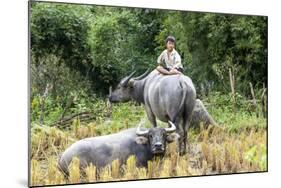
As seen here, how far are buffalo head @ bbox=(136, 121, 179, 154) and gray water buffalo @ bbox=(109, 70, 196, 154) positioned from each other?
3.8 inches

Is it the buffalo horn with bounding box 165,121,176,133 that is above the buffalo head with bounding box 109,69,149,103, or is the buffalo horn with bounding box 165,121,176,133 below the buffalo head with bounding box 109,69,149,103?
below

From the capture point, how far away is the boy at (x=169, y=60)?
5.90 metres

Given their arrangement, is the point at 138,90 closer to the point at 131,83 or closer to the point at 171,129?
the point at 131,83

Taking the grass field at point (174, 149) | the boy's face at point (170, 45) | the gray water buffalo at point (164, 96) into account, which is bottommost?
the grass field at point (174, 149)

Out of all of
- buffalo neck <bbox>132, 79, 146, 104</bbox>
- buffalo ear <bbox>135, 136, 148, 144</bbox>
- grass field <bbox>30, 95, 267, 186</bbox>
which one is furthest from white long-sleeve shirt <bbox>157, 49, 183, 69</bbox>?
buffalo ear <bbox>135, 136, 148, 144</bbox>

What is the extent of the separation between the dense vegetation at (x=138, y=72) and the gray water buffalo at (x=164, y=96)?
74 mm

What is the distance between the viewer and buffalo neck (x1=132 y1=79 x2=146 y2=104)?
582 centimetres

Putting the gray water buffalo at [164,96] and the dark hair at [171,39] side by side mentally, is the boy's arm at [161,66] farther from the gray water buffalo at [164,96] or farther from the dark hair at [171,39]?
the dark hair at [171,39]

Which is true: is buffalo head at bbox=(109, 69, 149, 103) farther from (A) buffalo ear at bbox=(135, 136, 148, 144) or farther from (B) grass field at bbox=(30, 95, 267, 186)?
(A) buffalo ear at bbox=(135, 136, 148, 144)

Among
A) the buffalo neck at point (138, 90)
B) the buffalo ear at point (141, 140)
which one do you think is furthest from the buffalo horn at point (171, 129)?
the buffalo neck at point (138, 90)

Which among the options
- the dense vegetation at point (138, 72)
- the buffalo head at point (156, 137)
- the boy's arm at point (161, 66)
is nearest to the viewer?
the dense vegetation at point (138, 72)

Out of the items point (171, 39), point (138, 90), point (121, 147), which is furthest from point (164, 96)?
point (121, 147)

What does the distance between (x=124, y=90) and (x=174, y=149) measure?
68 cm

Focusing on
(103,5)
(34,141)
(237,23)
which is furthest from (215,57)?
(34,141)
